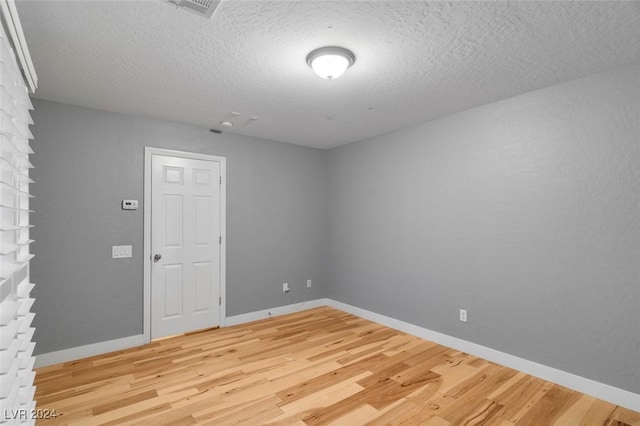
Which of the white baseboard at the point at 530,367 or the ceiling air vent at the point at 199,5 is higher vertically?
the ceiling air vent at the point at 199,5

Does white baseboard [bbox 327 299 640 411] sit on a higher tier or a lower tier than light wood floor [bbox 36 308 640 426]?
higher

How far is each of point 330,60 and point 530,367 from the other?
3193 mm

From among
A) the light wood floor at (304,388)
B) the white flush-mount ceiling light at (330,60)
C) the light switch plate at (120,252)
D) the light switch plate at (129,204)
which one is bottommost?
the light wood floor at (304,388)

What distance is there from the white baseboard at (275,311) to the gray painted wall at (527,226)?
1107mm

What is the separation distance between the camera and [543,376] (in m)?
2.75

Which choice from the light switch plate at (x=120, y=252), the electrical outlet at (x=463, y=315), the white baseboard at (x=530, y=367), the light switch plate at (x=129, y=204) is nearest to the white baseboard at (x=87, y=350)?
the light switch plate at (x=120, y=252)

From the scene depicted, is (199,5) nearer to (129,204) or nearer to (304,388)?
(129,204)

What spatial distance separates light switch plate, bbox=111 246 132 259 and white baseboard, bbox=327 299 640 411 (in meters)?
3.25

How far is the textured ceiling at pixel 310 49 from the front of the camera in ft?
5.90

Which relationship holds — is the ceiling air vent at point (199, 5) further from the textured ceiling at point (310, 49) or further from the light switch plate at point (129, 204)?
the light switch plate at point (129, 204)

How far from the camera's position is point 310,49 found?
2.19m

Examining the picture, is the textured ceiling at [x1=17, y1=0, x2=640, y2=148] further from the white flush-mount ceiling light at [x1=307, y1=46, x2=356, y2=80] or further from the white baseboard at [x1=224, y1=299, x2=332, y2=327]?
the white baseboard at [x1=224, y1=299, x2=332, y2=327]

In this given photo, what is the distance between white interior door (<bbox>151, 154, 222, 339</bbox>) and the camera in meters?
3.67

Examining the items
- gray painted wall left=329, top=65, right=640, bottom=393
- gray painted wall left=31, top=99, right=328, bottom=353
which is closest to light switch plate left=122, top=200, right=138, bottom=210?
gray painted wall left=31, top=99, right=328, bottom=353
